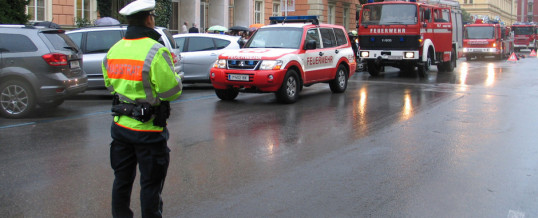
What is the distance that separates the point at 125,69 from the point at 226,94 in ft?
29.4

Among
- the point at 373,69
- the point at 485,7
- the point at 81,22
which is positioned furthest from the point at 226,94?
the point at 485,7

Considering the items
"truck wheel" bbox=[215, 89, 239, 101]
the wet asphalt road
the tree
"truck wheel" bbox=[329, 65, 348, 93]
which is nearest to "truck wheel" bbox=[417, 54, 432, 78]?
"truck wheel" bbox=[329, 65, 348, 93]

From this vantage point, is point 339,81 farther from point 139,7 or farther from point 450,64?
point 450,64

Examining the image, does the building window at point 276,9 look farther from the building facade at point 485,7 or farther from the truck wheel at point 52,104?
the building facade at point 485,7

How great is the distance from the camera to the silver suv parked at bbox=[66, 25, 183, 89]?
13.2 m

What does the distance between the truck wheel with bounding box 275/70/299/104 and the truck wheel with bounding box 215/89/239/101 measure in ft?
3.78

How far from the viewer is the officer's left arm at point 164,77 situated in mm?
3699

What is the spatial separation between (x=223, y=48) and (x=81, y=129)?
7.07 m

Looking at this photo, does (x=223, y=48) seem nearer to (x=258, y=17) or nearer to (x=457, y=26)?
(x=457, y=26)

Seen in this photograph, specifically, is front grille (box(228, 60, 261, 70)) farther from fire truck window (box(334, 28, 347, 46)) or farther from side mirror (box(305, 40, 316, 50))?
fire truck window (box(334, 28, 347, 46))

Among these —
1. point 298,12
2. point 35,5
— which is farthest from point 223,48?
point 298,12

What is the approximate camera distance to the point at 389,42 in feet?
66.5

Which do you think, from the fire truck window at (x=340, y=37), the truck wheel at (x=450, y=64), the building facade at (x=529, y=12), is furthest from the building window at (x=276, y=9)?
the building facade at (x=529, y=12)

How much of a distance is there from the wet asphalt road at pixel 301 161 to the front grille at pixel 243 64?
2.61 ft
